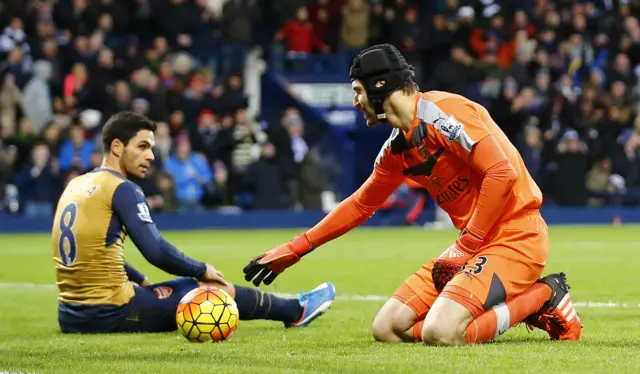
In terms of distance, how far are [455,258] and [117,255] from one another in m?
2.34

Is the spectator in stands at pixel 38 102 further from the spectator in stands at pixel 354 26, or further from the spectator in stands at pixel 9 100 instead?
the spectator in stands at pixel 354 26

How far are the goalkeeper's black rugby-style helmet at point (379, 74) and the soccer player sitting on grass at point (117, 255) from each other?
173 cm

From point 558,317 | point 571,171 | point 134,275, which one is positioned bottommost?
point 571,171

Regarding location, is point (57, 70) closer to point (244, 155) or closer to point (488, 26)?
point (244, 155)

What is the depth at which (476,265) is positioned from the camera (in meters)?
7.27

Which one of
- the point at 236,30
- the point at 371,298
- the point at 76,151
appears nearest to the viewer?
the point at 371,298

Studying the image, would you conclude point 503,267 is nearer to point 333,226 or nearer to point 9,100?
point 333,226

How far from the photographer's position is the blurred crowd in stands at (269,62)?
21875 millimetres

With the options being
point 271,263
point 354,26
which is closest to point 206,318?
point 271,263

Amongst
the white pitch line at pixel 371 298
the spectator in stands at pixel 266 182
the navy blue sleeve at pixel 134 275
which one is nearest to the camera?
the navy blue sleeve at pixel 134 275

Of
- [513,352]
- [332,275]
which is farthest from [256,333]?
[332,275]

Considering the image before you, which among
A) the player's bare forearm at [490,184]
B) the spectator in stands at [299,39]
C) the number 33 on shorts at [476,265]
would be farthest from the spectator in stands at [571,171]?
the player's bare forearm at [490,184]

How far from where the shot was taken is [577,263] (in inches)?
580

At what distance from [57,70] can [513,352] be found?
17137mm
